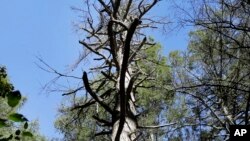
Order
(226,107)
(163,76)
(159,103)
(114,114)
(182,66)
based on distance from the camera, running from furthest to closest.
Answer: (159,103)
(163,76)
(182,66)
(226,107)
(114,114)

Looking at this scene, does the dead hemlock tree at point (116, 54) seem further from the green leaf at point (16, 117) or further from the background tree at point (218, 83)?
the green leaf at point (16, 117)

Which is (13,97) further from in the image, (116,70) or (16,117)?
(116,70)

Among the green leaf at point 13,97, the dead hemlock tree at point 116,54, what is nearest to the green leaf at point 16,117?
the green leaf at point 13,97

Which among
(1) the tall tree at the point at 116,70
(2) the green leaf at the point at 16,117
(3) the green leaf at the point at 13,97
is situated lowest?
(2) the green leaf at the point at 16,117

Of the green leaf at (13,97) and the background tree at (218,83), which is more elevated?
the background tree at (218,83)

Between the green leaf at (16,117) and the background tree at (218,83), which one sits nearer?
the green leaf at (16,117)

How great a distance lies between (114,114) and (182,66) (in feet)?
12.4

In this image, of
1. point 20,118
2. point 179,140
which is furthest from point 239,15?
point 179,140

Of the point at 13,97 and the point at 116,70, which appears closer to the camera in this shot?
the point at 13,97

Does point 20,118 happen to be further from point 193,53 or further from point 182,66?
point 193,53

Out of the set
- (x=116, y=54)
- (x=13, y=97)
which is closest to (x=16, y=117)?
(x=13, y=97)

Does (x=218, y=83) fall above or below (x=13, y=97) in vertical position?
above

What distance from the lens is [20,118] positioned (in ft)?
4.19

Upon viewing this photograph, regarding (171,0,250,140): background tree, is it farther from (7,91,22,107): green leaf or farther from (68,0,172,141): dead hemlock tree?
(7,91,22,107): green leaf
